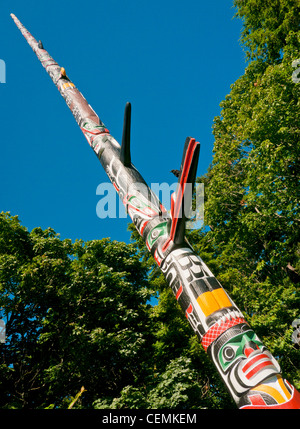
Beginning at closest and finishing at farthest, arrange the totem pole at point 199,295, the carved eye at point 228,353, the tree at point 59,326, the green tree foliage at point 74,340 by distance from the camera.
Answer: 1. the totem pole at point 199,295
2. the carved eye at point 228,353
3. the green tree foliage at point 74,340
4. the tree at point 59,326

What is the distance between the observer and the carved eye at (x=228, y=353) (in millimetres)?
2648

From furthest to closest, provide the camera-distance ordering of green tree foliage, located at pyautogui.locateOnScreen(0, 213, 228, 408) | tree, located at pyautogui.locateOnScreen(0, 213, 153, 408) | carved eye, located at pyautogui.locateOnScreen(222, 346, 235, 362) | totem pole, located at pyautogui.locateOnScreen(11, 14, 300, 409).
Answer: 1. tree, located at pyautogui.locateOnScreen(0, 213, 153, 408)
2. green tree foliage, located at pyautogui.locateOnScreen(0, 213, 228, 408)
3. carved eye, located at pyautogui.locateOnScreen(222, 346, 235, 362)
4. totem pole, located at pyautogui.locateOnScreen(11, 14, 300, 409)

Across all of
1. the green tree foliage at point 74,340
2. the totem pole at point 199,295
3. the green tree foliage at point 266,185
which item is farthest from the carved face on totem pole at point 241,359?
the green tree foliage at point 266,185

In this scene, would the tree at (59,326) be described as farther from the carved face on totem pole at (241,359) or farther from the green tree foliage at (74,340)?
the carved face on totem pole at (241,359)

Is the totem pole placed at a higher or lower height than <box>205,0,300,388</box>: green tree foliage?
lower

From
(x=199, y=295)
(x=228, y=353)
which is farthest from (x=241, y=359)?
(x=199, y=295)

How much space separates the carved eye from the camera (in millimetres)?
2648

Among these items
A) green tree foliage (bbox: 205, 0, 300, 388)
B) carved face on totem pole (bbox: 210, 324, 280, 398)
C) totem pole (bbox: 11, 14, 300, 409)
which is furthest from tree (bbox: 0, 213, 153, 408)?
carved face on totem pole (bbox: 210, 324, 280, 398)

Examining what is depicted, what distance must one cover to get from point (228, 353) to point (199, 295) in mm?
586

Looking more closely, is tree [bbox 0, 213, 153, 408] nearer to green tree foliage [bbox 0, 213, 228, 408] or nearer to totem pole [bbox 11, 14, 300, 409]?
green tree foliage [bbox 0, 213, 228, 408]

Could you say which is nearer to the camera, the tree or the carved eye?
the carved eye

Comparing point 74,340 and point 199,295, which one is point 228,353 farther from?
point 74,340

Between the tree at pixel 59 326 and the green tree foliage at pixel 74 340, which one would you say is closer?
the green tree foliage at pixel 74 340

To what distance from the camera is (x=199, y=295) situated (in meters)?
3.07
